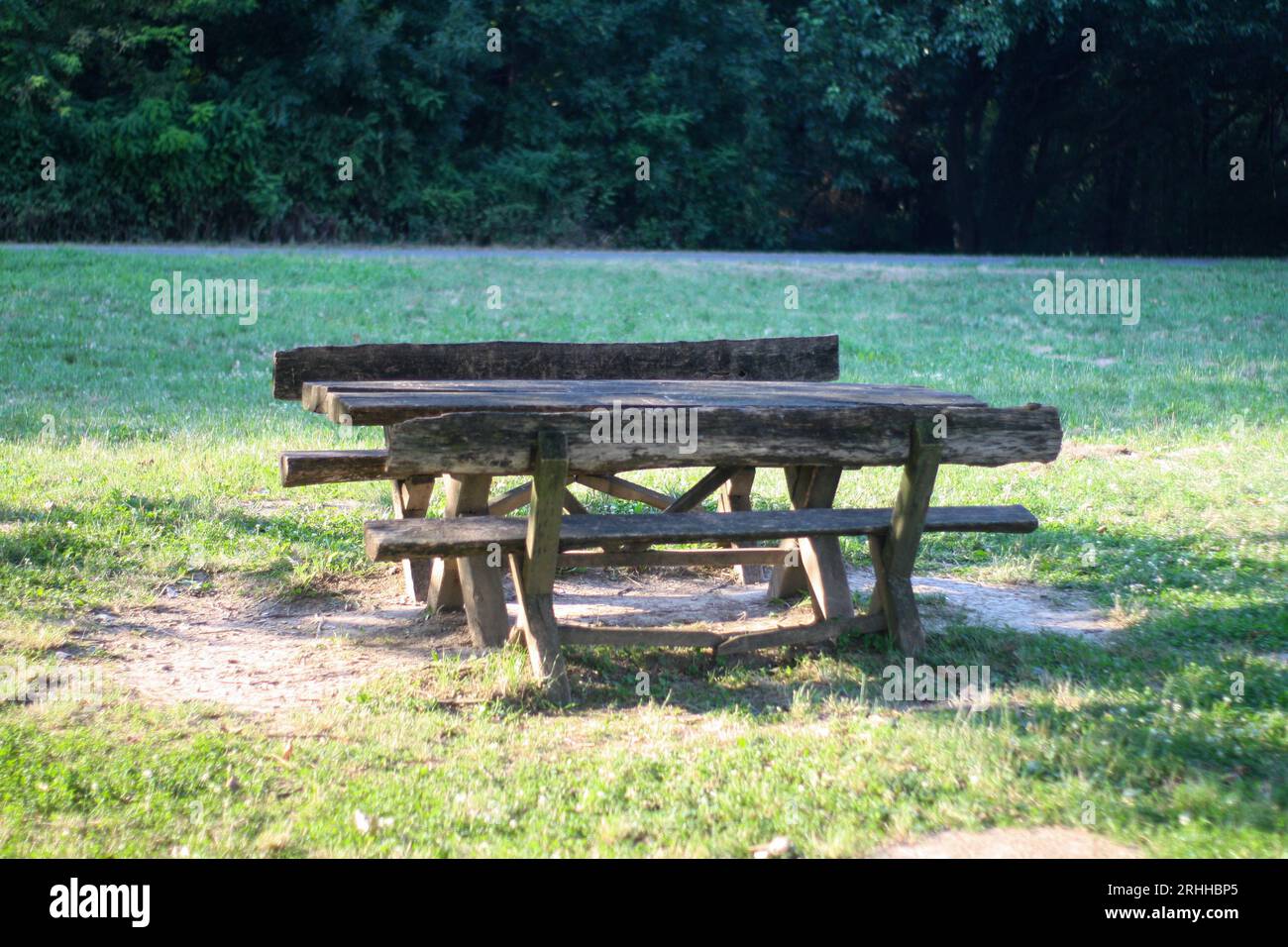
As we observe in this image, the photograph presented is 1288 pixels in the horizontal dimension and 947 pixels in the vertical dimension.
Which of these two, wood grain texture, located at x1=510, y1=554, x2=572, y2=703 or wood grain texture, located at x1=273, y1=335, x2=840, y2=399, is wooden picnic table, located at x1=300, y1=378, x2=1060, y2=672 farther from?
wood grain texture, located at x1=273, y1=335, x2=840, y2=399

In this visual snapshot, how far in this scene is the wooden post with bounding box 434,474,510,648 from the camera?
532 cm

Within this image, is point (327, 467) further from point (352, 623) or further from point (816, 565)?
point (816, 565)

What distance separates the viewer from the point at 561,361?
618 centimetres

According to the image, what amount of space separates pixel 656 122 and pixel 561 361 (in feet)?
64.8

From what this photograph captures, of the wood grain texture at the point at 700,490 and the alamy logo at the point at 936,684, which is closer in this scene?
the alamy logo at the point at 936,684

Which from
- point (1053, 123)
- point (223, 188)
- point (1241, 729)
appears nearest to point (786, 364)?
point (1241, 729)

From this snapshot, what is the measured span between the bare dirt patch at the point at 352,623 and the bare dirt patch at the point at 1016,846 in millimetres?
2086

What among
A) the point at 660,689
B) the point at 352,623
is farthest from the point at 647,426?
the point at 352,623

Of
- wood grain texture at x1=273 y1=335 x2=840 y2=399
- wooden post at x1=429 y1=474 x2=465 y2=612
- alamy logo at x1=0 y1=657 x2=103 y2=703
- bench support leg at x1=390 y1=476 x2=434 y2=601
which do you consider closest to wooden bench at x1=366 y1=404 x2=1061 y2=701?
wooden post at x1=429 y1=474 x2=465 y2=612

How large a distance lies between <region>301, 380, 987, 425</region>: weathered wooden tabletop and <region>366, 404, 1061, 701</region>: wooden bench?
0.43 feet

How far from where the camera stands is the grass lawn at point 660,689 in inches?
148

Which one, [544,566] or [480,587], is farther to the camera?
[480,587]

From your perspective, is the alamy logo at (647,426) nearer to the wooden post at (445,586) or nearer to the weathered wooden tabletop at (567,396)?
the weathered wooden tabletop at (567,396)

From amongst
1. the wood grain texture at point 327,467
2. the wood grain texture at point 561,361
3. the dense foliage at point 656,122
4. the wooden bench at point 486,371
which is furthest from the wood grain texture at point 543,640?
the dense foliage at point 656,122
